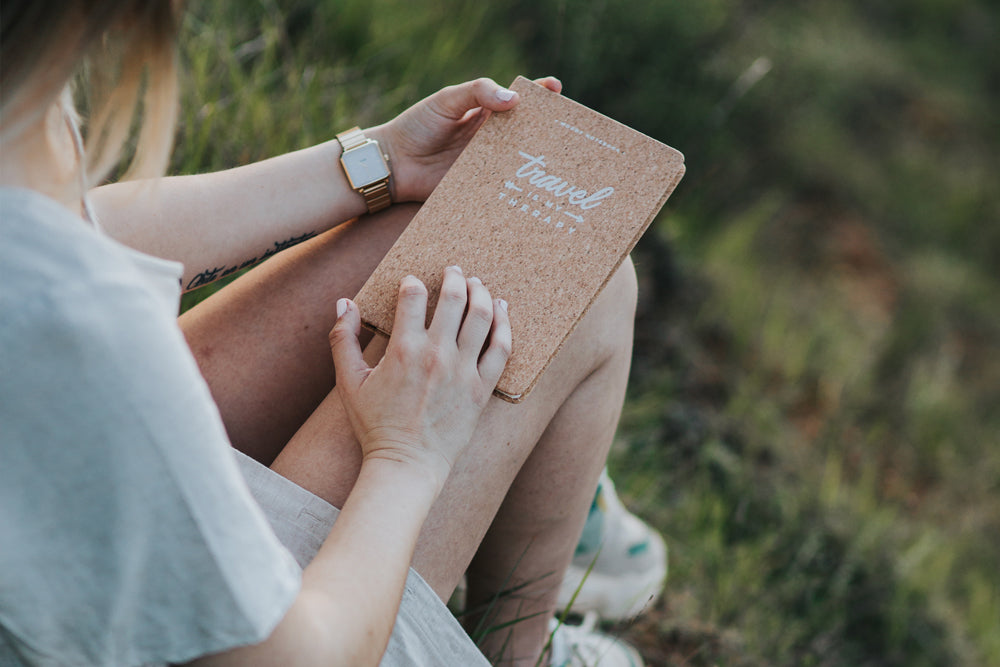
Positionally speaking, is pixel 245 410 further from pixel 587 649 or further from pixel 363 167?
pixel 587 649

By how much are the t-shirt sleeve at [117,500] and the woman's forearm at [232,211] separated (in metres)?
0.48

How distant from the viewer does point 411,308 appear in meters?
0.89

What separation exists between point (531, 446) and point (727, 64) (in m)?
2.49

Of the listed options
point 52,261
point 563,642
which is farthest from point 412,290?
point 563,642

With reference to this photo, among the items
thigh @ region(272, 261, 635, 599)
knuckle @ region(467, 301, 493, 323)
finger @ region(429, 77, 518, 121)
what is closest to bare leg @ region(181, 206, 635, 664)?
thigh @ region(272, 261, 635, 599)

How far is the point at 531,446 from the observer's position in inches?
39.6

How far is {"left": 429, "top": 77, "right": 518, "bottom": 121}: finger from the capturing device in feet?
3.46

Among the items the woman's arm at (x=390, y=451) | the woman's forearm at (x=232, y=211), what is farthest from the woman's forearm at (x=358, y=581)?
the woman's forearm at (x=232, y=211)

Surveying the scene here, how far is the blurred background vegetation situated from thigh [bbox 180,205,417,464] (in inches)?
20.1

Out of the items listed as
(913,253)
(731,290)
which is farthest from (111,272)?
(913,253)

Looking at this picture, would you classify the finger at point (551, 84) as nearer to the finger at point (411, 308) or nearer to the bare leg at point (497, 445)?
the bare leg at point (497, 445)

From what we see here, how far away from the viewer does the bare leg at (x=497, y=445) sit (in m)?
0.91

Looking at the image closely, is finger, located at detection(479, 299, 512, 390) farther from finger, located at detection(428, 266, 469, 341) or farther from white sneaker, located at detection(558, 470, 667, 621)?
white sneaker, located at detection(558, 470, 667, 621)

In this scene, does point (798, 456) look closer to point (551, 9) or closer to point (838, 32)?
point (551, 9)
